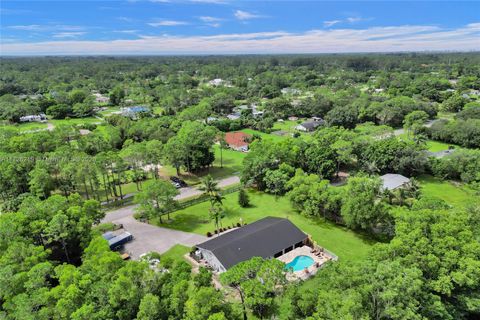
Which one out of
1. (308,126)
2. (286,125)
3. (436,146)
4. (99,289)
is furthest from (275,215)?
(286,125)

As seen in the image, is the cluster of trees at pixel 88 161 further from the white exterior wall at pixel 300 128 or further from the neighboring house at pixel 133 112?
the white exterior wall at pixel 300 128

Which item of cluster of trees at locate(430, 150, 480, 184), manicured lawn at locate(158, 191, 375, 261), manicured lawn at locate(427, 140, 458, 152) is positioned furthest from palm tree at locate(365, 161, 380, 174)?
manicured lawn at locate(427, 140, 458, 152)

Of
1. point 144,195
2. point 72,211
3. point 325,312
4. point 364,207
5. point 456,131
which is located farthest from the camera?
point 456,131

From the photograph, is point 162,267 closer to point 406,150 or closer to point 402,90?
point 406,150

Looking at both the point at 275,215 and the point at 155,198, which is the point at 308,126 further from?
the point at 155,198

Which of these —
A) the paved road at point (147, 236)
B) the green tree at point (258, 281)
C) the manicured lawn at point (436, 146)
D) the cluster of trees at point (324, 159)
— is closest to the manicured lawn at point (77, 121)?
the paved road at point (147, 236)

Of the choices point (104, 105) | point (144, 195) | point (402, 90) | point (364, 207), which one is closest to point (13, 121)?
point (104, 105)

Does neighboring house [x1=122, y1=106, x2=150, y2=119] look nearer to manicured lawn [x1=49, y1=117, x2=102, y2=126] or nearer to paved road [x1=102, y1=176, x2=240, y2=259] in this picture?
manicured lawn [x1=49, y1=117, x2=102, y2=126]
